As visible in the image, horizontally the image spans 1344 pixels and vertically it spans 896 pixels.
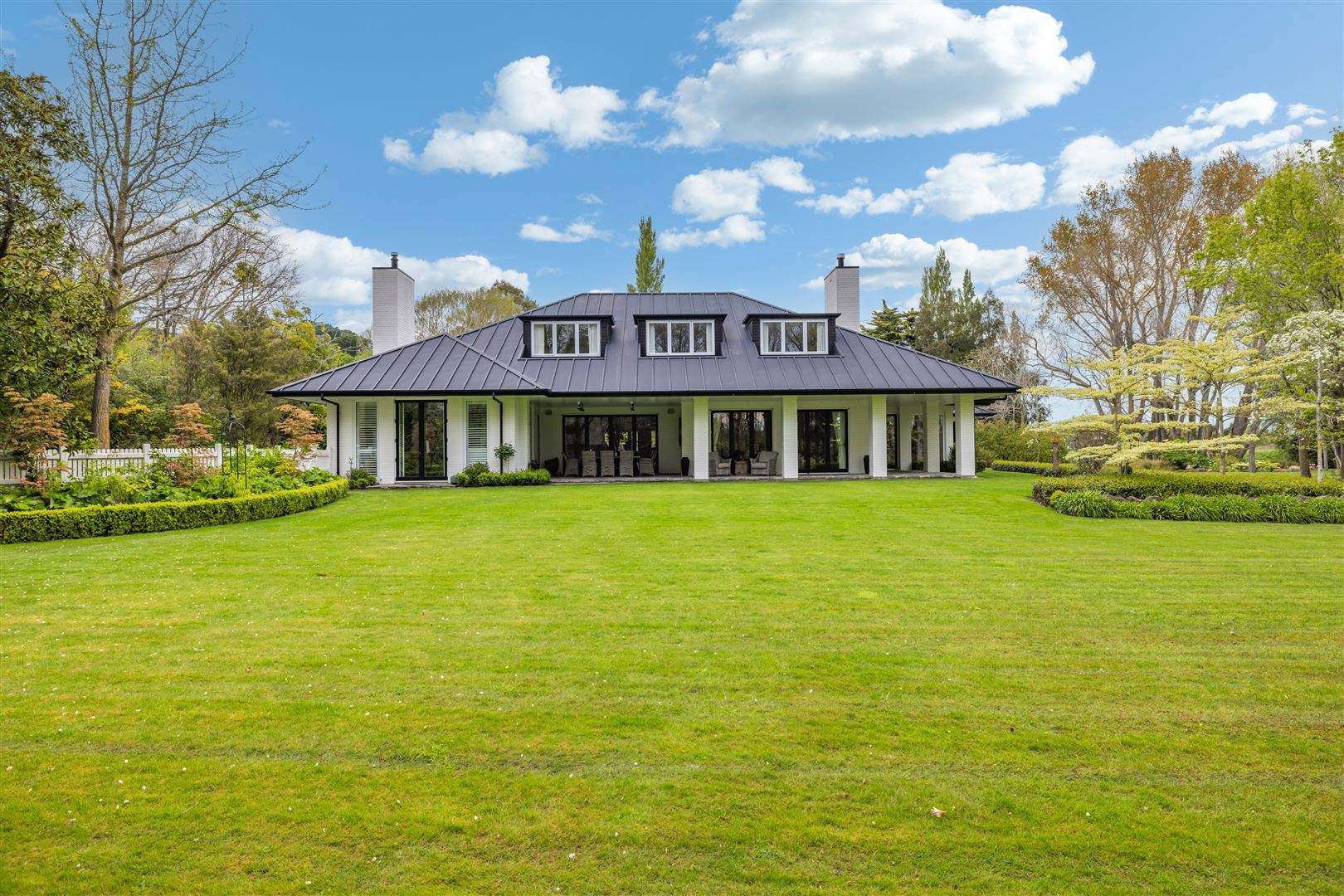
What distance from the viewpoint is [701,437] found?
20.2 meters

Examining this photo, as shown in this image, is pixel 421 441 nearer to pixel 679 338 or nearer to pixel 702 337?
pixel 679 338

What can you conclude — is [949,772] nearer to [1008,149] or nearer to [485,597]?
[485,597]

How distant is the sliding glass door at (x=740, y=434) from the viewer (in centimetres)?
2205

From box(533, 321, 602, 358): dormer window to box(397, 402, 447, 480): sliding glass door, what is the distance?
4076 millimetres

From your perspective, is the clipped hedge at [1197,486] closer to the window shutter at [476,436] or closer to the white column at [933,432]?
the white column at [933,432]

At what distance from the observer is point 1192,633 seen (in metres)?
5.36

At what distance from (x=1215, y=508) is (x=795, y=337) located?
41.2 ft

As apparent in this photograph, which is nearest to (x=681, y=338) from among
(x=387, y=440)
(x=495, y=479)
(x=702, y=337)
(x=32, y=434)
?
(x=702, y=337)

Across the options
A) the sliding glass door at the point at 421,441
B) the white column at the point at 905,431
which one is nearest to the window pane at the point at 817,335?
the white column at the point at 905,431

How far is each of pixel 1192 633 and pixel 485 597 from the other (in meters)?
6.26

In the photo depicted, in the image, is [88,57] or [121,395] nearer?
[88,57]

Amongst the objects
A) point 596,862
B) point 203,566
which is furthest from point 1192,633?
point 203,566

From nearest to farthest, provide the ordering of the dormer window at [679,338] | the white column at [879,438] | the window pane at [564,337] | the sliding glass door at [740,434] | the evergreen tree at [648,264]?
1. the white column at [879,438]
2. the dormer window at [679,338]
3. the window pane at [564,337]
4. the sliding glass door at [740,434]
5. the evergreen tree at [648,264]

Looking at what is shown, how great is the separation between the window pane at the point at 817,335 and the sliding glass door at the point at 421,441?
471 inches
